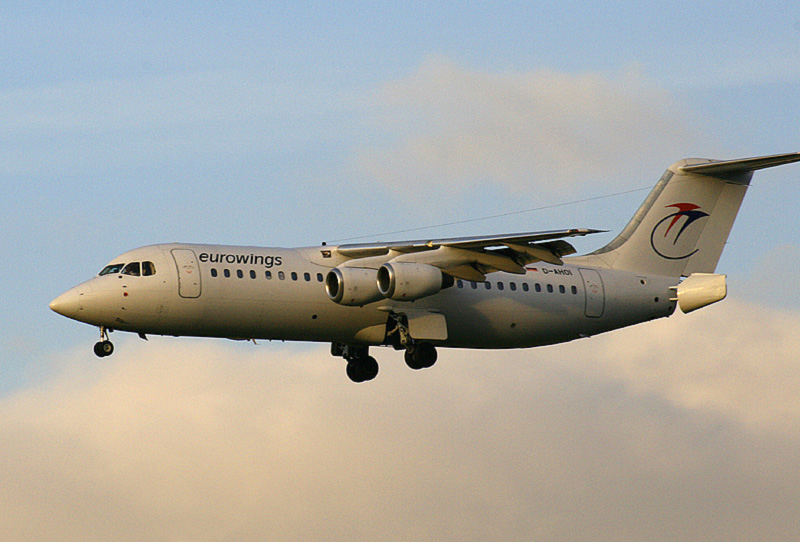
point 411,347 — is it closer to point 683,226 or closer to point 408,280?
point 408,280

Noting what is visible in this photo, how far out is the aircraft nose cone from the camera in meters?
26.8

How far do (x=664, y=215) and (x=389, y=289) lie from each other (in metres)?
7.92

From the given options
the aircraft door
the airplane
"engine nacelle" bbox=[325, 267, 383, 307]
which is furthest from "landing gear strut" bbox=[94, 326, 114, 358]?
the aircraft door

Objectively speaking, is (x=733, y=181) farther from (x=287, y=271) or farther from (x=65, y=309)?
(x=65, y=309)

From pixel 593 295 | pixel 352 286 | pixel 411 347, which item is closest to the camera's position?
pixel 352 286

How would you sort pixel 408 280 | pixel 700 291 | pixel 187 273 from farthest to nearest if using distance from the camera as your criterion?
pixel 700 291
pixel 408 280
pixel 187 273

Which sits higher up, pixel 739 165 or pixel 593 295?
pixel 739 165

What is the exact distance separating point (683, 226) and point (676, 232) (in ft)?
0.71

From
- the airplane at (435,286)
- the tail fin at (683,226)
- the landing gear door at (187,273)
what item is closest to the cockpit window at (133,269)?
the airplane at (435,286)

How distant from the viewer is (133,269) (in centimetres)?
2725

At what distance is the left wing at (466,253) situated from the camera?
27.5 metres

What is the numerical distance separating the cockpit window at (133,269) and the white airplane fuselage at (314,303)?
10cm

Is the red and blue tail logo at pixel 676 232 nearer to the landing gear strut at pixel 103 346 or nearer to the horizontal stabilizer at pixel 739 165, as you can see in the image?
the horizontal stabilizer at pixel 739 165

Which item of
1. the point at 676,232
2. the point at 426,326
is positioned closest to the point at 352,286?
the point at 426,326
